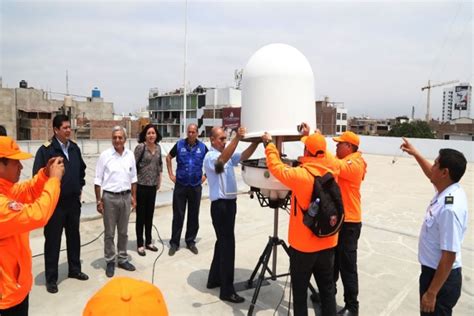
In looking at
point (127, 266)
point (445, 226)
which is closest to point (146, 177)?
point (127, 266)

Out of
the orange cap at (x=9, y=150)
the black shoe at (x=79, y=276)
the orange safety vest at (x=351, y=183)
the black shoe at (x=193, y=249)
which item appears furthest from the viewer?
the black shoe at (x=193, y=249)

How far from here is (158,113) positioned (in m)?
74.7

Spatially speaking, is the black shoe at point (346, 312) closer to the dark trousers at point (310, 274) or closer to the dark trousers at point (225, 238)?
the dark trousers at point (310, 274)

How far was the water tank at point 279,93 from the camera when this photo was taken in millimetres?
3170

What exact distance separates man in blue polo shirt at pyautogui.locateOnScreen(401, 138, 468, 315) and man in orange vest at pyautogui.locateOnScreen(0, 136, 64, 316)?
2.58 meters

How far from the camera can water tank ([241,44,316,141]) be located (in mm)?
3170

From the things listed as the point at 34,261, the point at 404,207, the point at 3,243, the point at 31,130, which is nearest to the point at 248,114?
the point at 3,243

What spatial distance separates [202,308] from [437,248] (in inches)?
92.8

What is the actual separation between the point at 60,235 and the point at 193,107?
6616 cm

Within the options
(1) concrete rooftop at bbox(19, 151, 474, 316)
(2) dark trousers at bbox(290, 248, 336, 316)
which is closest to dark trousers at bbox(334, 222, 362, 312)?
(1) concrete rooftop at bbox(19, 151, 474, 316)

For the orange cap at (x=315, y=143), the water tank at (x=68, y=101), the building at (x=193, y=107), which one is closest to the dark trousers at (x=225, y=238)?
the orange cap at (x=315, y=143)

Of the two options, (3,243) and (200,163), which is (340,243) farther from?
(3,243)

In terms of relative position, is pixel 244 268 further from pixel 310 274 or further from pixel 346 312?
pixel 310 274

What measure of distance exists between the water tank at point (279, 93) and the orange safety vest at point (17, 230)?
180cm
